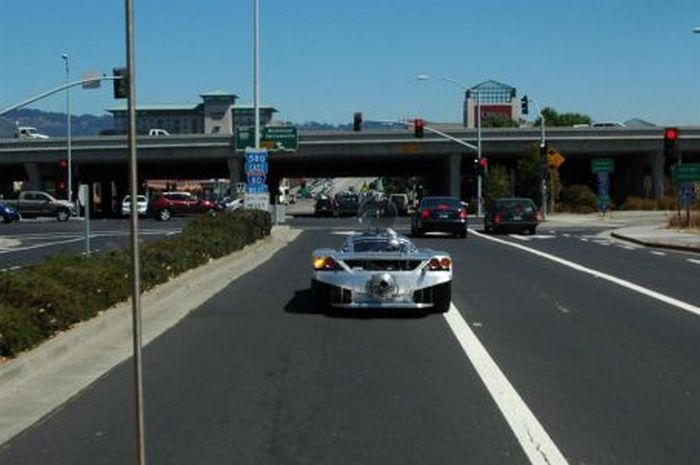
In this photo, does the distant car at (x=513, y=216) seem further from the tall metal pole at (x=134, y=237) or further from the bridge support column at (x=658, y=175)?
the bridge support column at (x=658, y=175)

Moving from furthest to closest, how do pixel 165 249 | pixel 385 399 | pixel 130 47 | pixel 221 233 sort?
1. pixel 221 233
2. pixel 165 249
3. pixel 385 399
4. pixel 130 47

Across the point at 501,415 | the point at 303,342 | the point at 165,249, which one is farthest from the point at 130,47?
the point at 165,249

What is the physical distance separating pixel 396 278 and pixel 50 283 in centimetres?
463

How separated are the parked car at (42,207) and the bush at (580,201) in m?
35.6

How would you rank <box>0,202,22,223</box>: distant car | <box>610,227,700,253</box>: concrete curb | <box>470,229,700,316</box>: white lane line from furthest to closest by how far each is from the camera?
<box>0,202,22,223</box>: distant car
<box>610,227,700,253</box>: concrete curb
<box>470,229,700,316</box>: white lane line

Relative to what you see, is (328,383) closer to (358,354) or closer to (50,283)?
(358,354)

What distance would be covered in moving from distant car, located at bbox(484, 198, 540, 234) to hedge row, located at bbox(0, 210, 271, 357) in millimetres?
23121

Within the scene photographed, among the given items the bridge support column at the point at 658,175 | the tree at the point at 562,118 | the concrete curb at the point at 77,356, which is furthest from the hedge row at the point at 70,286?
the tree at the point at 562,118

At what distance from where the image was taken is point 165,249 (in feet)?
62.0

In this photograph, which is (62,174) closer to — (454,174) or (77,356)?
(454,174)

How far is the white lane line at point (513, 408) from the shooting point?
6566 mm

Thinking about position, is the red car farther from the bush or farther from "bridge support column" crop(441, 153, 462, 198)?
the bush

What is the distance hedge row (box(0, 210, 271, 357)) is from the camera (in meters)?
10.0

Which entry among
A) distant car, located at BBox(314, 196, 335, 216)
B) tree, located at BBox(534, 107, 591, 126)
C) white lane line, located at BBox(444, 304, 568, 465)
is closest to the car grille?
white lane line, located at BBox(444, 304, 568, 465)
